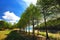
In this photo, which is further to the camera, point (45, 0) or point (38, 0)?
point (38, 0)

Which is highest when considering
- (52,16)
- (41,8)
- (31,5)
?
(31,5)

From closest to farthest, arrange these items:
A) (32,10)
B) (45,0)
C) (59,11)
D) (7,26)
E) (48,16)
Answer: (59,11), (45,0), (48,16), (32,10), (7,26)

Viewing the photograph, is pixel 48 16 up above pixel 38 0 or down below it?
below

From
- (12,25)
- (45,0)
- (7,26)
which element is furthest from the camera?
(12,25)

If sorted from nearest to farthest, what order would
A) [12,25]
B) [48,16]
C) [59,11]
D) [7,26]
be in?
[59,11] → [48,16] → [7,26] → [12,25]

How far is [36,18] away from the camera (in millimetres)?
50031

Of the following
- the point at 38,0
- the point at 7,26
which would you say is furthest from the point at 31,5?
the point at 7,26

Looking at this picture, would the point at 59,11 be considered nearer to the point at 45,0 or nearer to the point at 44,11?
the point at 45,0

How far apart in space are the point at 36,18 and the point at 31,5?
4736mm

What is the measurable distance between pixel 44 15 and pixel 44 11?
1.15m

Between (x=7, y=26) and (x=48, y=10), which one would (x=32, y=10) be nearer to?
(x=48, y=10)

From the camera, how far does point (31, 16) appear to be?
50.3m

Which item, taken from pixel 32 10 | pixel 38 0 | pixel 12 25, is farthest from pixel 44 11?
pixel 12 25

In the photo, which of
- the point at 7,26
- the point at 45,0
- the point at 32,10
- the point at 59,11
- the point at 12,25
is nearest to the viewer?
the point at 59,11
